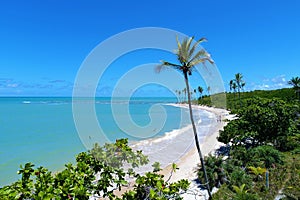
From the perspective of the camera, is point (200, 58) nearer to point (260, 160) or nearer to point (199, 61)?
point (199, 61)

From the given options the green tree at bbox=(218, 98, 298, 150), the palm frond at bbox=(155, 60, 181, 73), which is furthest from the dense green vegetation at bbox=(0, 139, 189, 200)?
the green tree at bbox=(218, 98, 298, 150)

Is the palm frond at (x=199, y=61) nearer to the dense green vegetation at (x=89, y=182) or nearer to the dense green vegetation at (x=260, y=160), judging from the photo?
the dense green vegetation at (x=260, y=160)

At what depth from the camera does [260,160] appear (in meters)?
11.6

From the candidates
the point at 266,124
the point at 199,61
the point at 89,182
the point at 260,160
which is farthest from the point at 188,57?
the point at 266,124

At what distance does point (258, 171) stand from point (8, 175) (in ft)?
54.0

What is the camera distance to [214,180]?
1038cm

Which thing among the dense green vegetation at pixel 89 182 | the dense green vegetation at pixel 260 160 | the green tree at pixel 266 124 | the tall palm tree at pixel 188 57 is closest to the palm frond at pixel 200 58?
the tall palm tree at pixel 188 57

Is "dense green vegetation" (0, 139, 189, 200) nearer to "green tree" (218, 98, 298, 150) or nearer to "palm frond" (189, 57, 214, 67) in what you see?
"palm frond" (189, 57, 214, 67)

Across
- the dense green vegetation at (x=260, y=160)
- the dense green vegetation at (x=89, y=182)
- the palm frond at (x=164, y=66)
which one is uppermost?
the palm frond at (x=164, y=66)

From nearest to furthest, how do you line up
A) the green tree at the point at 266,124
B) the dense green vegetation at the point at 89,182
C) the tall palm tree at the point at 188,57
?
1. the dense green vegetation at the point at 89,182
2. the tall palm tree at the point at 188,57
3. the green tree at the point at 266,124

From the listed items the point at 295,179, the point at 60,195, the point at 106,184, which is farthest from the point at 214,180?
the point at 60,195

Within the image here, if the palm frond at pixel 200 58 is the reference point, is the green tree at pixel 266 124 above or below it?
below

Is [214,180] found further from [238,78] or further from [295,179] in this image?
[238,78]

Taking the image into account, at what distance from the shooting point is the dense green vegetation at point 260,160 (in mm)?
9008
